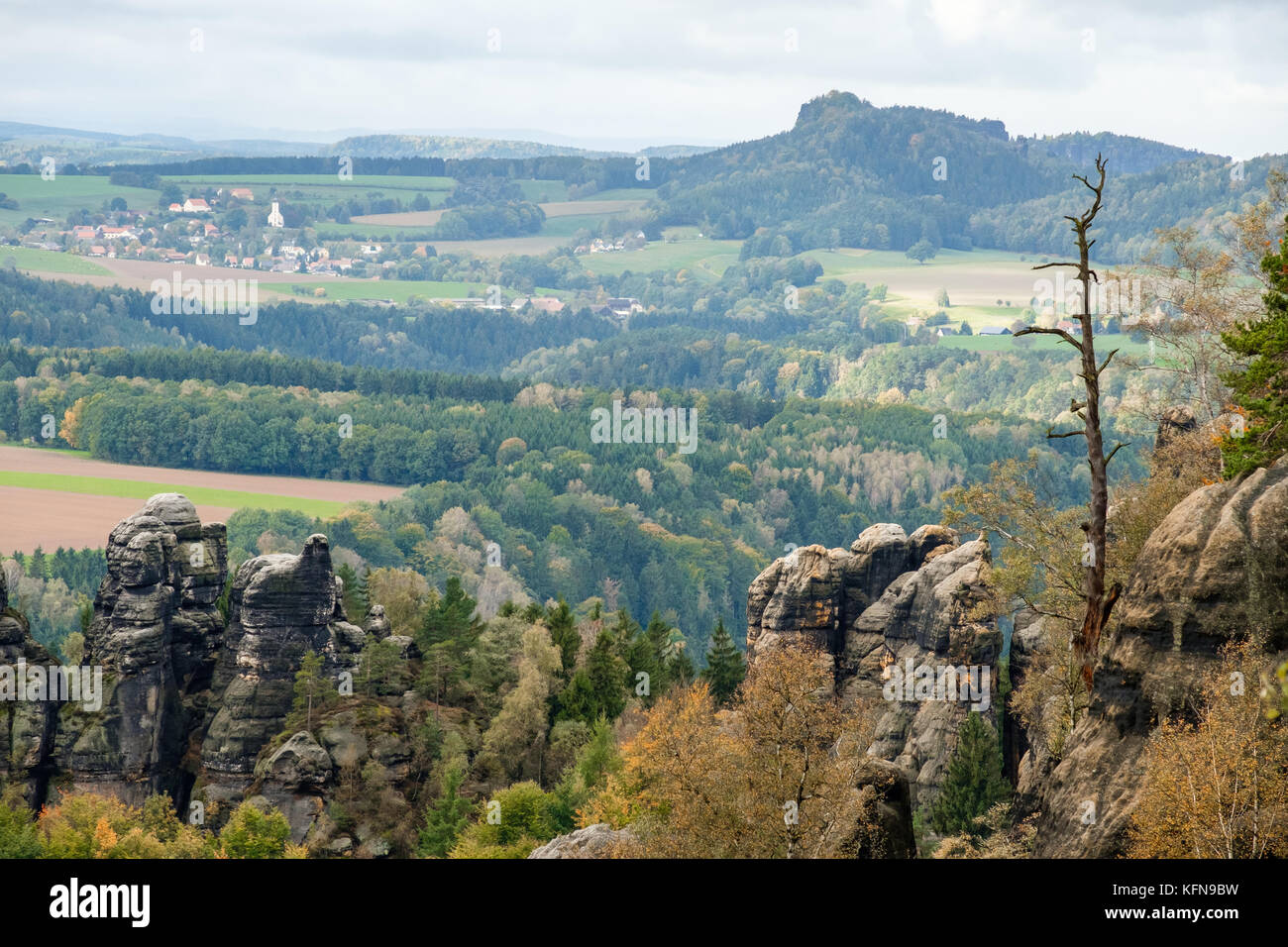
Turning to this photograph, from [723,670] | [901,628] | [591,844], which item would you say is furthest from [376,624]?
[591,844]

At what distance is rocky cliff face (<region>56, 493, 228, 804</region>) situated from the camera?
76562 millimetres

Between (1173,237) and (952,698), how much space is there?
22.9 metres

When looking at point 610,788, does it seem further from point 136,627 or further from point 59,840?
point 136,627

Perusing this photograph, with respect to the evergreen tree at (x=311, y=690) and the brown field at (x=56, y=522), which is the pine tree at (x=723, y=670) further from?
the brown field at (x=56, y=522)

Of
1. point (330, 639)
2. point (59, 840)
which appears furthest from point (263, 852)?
point (330, 639)

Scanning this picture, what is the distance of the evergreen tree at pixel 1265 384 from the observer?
1480 inches

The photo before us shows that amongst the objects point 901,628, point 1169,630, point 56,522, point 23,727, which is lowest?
point 56,522

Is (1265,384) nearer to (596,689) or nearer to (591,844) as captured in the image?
(591,844)

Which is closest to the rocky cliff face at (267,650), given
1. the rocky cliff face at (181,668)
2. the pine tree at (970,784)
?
the rocky cliff face at (181,668)

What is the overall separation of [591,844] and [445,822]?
21.5 metres

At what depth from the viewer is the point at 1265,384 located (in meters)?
39.8

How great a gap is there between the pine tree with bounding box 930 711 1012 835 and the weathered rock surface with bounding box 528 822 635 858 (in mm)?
13914

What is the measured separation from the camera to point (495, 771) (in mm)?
75375

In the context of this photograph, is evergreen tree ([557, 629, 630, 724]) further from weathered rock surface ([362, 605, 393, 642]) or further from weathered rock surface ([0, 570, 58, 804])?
weathered rock surface ([0, 570, 58, 804])
